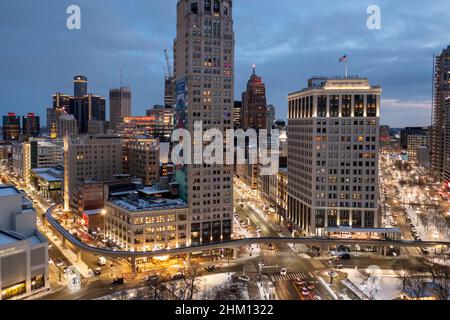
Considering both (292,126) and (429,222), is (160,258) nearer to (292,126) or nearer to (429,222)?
(292,126)

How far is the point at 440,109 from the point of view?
165 meters

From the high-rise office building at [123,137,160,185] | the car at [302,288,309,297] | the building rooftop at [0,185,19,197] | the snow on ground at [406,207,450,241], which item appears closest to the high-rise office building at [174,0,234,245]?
the car at [302,288,309,297]

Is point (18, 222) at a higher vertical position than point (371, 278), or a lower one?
Result: higher

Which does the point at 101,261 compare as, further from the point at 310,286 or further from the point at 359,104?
the point at 359,104

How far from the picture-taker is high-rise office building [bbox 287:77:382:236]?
223 ft

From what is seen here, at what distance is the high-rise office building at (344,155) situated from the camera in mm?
68062

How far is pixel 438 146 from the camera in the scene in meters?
143

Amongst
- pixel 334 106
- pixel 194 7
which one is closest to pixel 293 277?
pixel 334 106

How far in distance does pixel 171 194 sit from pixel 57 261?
2022cm

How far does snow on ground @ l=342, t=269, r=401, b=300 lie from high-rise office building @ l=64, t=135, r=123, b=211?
66.8m

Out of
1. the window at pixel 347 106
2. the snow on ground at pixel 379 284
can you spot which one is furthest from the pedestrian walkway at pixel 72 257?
the window at pixel 347 106

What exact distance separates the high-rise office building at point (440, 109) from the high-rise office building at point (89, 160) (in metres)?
106

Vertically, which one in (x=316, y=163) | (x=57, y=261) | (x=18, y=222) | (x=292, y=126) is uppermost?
(x=292, y=126)
